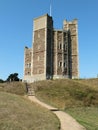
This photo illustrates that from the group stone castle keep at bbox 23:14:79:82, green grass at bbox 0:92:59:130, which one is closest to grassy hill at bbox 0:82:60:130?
green grass at bbox 0:92:59:130

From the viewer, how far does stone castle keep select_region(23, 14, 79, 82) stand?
2715 inches

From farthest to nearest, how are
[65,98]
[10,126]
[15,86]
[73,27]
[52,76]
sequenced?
[73,27], [52,76], [15,86], [65,98], [10,126]

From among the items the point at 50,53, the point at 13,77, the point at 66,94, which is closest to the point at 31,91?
the point at 66,94

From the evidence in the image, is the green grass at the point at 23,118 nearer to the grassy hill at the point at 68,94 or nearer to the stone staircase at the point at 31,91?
the grassy hill at the point at 68,94

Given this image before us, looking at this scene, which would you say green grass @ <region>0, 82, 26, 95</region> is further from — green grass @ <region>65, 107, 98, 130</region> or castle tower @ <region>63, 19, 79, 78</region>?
castle tower @ <region>63, 19, 79, 78</region>

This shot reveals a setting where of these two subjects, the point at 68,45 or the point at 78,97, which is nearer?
the point at 78,97

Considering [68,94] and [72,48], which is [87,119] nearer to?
[68,94]

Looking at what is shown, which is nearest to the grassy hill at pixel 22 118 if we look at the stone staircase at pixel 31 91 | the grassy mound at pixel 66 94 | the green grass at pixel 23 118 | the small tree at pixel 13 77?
the green grass at pixel 23 118

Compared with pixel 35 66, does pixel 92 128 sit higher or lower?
lower

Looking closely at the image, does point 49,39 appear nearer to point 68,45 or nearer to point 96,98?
point 68,45

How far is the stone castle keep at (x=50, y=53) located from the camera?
226ft

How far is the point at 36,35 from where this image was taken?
237 feet

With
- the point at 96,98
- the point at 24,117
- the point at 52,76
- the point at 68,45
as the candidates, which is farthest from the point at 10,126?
the point at 68,45

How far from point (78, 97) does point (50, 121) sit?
18.6 metres
